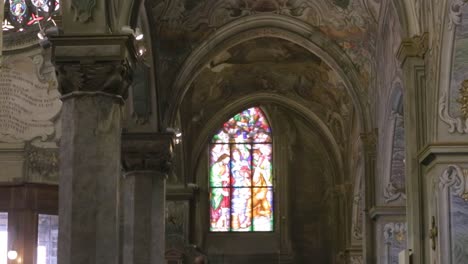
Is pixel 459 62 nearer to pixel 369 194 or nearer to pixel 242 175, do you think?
pixel 369 194

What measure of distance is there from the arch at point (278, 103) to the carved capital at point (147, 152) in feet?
23.1

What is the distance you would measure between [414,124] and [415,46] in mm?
873

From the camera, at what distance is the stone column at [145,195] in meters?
15.8

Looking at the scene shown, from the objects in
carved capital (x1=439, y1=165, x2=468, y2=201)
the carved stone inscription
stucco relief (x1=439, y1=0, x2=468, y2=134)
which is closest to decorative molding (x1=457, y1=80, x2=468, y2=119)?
stucco relief (x1=439, y1=0, x2=468, y2=134)

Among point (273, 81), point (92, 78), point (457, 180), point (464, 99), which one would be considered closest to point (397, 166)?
point (457, 180)

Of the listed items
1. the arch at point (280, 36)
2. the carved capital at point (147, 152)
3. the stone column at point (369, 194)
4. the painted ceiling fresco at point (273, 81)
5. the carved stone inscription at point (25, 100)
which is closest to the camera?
the carved capital at point (147, 152)

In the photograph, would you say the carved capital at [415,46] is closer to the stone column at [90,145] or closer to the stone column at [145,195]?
the stone column at [90,145]

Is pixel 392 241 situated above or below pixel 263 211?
below

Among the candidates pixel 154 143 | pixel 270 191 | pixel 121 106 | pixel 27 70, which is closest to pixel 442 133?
pixel 121 106

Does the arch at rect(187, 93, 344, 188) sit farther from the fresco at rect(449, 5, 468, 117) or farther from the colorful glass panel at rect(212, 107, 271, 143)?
the fresco at rect(449, 5, 468, 117)

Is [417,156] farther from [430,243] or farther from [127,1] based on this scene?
[127,1]

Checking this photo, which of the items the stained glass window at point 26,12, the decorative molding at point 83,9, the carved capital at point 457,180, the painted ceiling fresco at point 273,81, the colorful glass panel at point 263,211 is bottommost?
the carved capital at point 457,180

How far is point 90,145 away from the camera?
1136 cm

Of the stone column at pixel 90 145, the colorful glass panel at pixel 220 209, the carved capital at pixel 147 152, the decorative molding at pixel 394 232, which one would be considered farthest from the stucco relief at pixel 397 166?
the colorful glass panel at pixel 220 209
